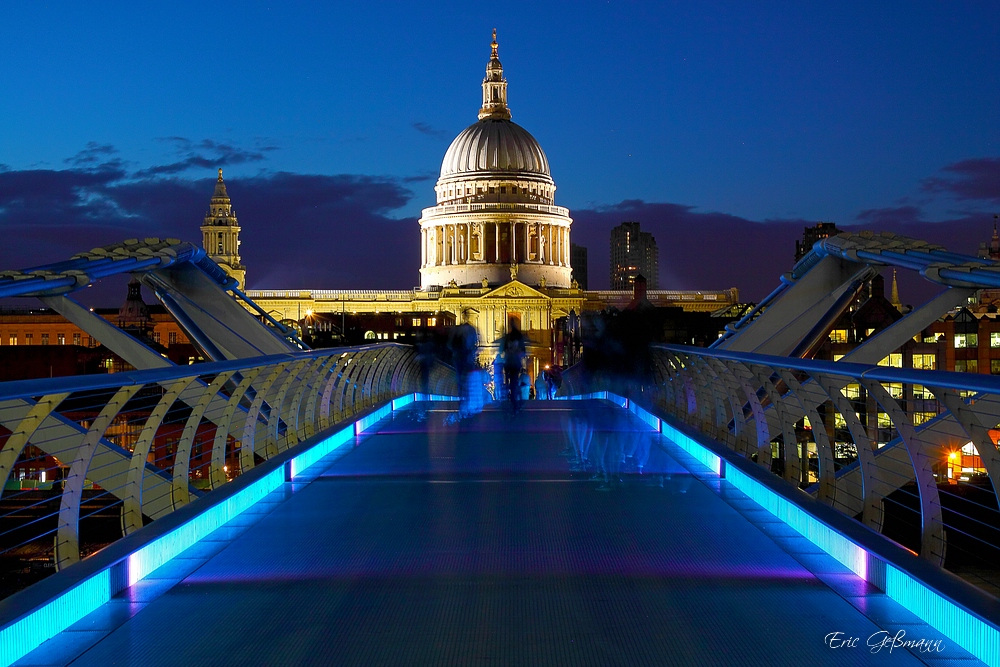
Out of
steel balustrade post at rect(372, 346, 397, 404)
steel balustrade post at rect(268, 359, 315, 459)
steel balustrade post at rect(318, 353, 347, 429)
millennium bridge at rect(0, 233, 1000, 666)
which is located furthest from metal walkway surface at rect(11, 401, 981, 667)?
steel balustrade post at rect(372, 346, 397, 404)

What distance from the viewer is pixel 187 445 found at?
8.07 meters

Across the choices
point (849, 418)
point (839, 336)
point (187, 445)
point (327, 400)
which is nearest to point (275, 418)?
point (187, 445)

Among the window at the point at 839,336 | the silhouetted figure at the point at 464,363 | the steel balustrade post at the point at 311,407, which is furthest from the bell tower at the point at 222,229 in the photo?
the steel balustrade post at the point at 311,407

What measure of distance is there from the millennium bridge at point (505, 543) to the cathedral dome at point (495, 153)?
447 feet

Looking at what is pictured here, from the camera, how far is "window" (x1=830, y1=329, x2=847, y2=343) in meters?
84.1

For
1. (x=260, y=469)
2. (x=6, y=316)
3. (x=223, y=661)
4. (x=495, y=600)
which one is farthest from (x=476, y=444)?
(x=6, y=316)

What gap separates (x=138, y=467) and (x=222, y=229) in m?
147

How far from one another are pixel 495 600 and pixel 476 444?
837cm

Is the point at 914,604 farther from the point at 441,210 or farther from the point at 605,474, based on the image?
the point at 441,210

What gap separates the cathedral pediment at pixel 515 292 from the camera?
14162cm

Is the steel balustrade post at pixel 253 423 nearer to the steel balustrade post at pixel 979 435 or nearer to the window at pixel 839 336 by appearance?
the steel balustrade post at pixel 979 435

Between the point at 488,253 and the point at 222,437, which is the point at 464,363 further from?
the point at 488,253

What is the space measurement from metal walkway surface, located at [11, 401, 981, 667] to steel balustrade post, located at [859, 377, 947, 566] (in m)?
0.41

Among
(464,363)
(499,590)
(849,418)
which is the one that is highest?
(464,363)
